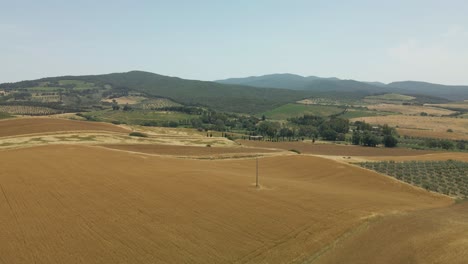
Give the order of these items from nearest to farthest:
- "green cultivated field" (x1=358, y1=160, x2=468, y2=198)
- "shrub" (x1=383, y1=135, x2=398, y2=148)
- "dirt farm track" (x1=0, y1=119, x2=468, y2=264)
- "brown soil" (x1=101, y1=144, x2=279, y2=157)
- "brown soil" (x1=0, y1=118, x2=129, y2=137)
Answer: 1. "dirt farm track" (x1=0, y1=119, x2=468, y2=264)
2. "green cultivated field" (x1=358, y1=160, x2=468, y2=198)
3. "brown soil" (x1=101, y1=144, x2=279, y2=157)
4. "brown soil" (x1=0, y1=118, x2=129, y2=137)
5. "shrub" (x1=383, y1=135, x2=398, y2=148)

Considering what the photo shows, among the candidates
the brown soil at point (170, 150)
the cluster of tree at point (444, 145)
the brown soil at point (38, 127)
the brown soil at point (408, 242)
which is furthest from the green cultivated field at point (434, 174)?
the brown soil at point (38, 127)

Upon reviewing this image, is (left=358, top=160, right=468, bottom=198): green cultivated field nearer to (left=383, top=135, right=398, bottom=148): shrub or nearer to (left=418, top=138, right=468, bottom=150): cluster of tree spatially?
(left=383, top=135, right=398, bottom=148): shrub

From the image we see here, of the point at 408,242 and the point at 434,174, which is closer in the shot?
the point at 408,242

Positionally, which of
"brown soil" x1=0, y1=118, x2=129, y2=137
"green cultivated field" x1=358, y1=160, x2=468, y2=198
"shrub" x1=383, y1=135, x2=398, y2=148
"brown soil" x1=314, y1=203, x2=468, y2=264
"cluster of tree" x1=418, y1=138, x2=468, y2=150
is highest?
"brown soil" x1=0, y1=118, x2=129, y2=137

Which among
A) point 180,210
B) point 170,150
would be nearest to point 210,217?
point 180,210

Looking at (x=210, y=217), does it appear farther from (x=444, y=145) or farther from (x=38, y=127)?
(x=444, y=145)

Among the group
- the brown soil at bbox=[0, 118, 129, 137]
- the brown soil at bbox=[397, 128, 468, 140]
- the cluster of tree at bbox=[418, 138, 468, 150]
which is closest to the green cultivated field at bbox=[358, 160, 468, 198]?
the cluster of tree at bbox=[418, 138, 468, 150]

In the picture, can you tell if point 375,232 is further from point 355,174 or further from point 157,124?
point 157,124
